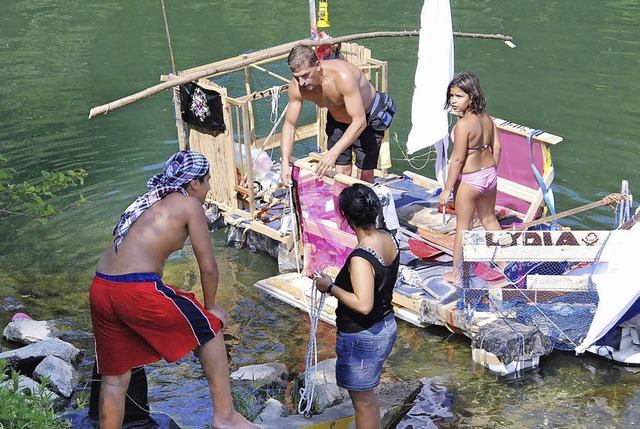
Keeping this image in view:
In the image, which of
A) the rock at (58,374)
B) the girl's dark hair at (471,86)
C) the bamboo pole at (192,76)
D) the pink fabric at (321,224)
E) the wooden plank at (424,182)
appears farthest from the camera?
the wooden plank at (424,182)

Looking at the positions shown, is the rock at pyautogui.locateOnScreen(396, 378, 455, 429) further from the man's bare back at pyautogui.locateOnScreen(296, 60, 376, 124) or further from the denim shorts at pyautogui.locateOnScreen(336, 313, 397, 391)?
the man's bare back at pyautogui.locateOnScreen(296, 60, 376, 124)

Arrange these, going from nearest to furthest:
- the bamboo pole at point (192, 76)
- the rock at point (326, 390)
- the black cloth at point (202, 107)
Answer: the rock at point (326, 390) → the bamboo pole at point (192, 76) → the black cloth at point (202, 107)

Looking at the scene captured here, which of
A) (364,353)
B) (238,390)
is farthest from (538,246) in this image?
(238,390)

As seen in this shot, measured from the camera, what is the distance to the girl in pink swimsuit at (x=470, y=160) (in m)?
6.90

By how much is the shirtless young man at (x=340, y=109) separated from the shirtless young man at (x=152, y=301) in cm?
252

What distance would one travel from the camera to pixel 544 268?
22.5 feet

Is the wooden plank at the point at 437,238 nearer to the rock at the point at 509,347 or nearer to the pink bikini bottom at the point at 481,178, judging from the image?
the pink bikini bottom at the point at 481,178

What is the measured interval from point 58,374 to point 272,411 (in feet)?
5.55

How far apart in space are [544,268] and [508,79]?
8151 millimetres

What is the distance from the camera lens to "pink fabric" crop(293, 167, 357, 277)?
738 centimetres

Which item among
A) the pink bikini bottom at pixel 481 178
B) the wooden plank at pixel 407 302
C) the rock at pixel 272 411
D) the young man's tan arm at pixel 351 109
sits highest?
the young man's tan arm at pixel 351 109

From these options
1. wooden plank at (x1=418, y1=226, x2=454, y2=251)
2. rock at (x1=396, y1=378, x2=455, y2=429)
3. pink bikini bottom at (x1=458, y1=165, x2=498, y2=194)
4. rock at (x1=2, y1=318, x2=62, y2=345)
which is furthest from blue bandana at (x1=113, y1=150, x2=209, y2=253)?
wooden plank at (x1=418, y1=226, x2=454, y2=251)

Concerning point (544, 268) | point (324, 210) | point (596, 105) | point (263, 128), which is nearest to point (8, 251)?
point (263, 128)

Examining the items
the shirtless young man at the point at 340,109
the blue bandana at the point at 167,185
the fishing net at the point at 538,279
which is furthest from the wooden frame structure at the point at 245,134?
the blue bandana at the point at 167,185
